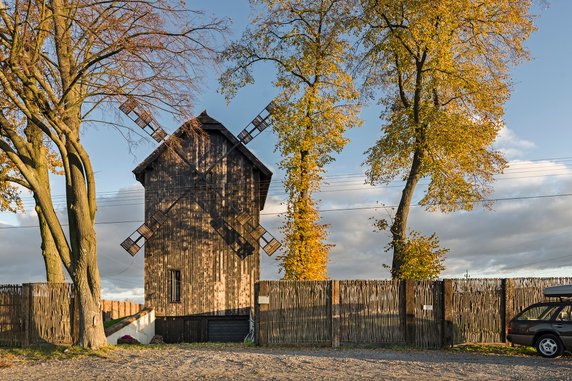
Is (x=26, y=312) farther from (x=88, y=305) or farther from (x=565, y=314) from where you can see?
(x=565, y=314)

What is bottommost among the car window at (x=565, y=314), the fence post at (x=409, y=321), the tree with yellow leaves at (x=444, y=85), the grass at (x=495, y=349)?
the grass at (x=495, y=349)

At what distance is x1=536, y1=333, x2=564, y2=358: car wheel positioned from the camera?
19.6 meters

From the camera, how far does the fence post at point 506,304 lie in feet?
76.3

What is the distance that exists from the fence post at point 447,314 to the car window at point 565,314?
428cm

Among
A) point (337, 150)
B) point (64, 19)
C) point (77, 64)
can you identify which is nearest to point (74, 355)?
point (77, 64)

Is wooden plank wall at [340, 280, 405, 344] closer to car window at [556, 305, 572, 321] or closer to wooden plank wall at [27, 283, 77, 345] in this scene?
car window at [556, 305, 572, 321]

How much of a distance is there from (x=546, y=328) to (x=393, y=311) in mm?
5488

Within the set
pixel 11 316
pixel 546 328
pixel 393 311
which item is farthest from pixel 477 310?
pixel 11 316

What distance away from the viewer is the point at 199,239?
111 ft

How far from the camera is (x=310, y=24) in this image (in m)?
33.2

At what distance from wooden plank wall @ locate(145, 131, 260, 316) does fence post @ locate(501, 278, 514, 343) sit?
550 inches

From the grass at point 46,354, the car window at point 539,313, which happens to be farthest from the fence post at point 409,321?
the grass at point 46,354

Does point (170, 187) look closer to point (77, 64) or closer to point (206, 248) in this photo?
point (206, 248)

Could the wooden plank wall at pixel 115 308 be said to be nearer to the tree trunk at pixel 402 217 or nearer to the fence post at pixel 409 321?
the tree trunk at pixel 402 217
